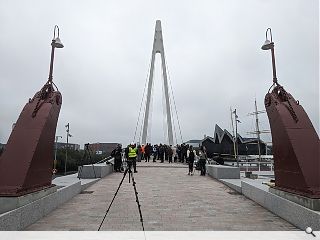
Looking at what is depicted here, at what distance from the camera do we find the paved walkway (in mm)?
6168

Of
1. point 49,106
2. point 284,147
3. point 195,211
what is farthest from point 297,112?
point 49,106

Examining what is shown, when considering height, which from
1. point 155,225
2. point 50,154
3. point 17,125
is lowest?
point 155,225

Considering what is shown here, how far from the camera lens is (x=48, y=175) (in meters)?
7.76

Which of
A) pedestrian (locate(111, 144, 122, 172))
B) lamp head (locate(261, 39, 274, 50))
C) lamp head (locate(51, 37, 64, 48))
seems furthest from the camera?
pedestrian (locate(111, 144, 122, 172))

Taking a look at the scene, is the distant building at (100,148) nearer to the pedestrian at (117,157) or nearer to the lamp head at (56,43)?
the pedestrian at (117,157)

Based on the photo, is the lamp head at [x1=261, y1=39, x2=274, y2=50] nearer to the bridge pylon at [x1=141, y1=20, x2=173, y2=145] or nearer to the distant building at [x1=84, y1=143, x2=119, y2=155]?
the distant building at [x1=84, y1=143, x2=119, y2=155]

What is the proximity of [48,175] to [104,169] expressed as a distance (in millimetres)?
7822

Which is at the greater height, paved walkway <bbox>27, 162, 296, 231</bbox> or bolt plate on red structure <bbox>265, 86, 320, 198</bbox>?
bolt plate on red structure <bbox>265, 86, 320, 198</bbox>

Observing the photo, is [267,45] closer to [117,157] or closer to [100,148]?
[117,157]

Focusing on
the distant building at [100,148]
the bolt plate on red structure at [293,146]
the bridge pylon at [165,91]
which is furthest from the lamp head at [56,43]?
the bridge pylon at [165,91]

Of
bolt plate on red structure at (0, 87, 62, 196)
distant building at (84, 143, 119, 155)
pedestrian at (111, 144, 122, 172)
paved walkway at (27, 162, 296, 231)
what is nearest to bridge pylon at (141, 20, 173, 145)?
distant building at (84, 143, 119, 155)

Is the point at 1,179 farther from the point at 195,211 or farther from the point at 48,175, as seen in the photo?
the point at 195,211

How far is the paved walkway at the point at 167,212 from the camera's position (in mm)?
6168

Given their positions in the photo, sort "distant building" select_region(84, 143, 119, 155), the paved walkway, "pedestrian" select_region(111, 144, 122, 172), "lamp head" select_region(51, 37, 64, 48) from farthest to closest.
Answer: "distant building" select_region(84, 143, 119, 155), "pedestrian" select_region(111, 144, 122, 172), "lamp head" select_region(51, 37, 64, 48), the paved walkway
